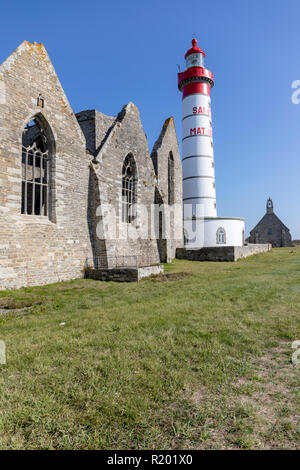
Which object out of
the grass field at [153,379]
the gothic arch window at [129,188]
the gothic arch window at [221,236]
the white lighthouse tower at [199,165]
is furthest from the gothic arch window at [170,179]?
the grass field at [153,379]

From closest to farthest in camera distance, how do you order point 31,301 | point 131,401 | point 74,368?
1. point 131,401
2. point 74,368
3. point 31,301

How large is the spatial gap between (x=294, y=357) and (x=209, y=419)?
1809mm

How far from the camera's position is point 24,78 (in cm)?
1066

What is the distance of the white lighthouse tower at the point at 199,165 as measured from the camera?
78.8ft

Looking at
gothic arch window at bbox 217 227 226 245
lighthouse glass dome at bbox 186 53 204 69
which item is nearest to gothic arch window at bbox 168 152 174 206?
gothic arch window at bbox 217 227 226 245

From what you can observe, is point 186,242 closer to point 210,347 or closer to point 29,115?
point 29,115

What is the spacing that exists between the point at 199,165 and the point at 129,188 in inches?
409

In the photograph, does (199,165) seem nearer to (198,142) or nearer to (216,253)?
(198,142)

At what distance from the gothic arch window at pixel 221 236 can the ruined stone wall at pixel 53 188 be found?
13.9 m

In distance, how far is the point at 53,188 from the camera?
11680 millimetres

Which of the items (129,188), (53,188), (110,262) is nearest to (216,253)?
(129,188)

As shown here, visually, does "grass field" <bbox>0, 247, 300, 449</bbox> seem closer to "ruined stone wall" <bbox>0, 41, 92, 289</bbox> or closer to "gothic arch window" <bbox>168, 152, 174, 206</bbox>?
"ruined stone wall" <bbox>0, 41, 92, 289</bbox>

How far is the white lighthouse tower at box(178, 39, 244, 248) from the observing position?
24.0 m
